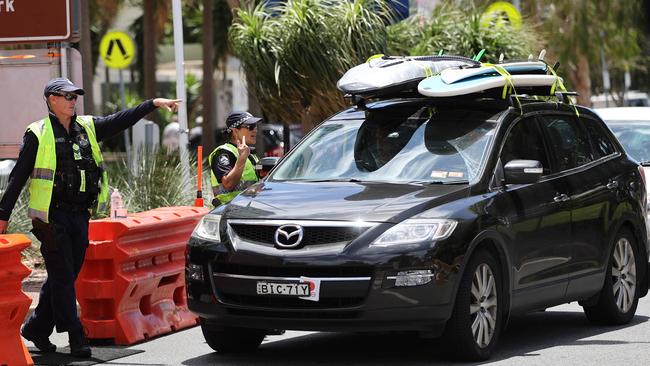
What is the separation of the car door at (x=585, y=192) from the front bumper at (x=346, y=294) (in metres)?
1.84

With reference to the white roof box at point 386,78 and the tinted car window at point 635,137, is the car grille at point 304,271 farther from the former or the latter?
the tinted car window at point 635,137

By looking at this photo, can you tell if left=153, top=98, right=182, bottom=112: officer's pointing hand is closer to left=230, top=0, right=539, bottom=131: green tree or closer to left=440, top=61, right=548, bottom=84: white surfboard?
left=440, top=61, right=548, bottom=84: white surfboard

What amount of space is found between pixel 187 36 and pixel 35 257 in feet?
148

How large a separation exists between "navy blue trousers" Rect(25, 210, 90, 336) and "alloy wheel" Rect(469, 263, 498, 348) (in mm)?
2489

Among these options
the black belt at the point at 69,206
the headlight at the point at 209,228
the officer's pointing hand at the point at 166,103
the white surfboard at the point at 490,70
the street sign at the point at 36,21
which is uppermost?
the street sign at the point at 36,21

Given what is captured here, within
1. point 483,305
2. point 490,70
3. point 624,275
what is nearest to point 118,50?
point 624,275

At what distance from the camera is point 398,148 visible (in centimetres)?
943

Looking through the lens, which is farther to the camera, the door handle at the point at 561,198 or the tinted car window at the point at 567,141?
the tinted car window at the point at 567,141

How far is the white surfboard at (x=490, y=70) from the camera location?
9484 millimetres

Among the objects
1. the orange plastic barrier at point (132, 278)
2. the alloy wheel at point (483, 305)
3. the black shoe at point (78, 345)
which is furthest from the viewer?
the orange plastic barrier at point (132, 278)

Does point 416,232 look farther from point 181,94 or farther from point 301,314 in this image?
point 181,94

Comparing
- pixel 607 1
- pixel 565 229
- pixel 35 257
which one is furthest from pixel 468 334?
pixel 607 1

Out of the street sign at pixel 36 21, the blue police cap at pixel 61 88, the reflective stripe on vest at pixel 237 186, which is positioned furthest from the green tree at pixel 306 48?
the blue police cap at pixel 61 88

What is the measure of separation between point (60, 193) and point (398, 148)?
2202 mm
